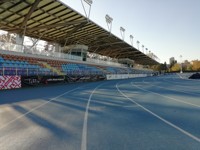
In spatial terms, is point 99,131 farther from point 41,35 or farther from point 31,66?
point 41,35

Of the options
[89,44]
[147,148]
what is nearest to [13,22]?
[89,44]

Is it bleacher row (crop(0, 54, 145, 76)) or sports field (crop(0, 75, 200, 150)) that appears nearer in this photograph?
sports field (crop(0, 75, 200, 150))

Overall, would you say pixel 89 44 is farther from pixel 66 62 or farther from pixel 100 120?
pixel 100 120

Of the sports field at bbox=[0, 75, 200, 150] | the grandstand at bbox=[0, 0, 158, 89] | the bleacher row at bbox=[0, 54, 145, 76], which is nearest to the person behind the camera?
the sports field at bbox=[0, 75, 200, 150]

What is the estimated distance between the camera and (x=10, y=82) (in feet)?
63.7

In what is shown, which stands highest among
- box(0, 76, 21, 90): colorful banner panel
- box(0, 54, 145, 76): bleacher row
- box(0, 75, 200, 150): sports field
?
box(0, 54, 145, 76): bleacher row

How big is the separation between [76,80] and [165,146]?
1187 inches

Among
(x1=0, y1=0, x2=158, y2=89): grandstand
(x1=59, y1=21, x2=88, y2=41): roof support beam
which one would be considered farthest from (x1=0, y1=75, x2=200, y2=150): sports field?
(x1=59, y1=21, x2=88, y2=41): roof support beam

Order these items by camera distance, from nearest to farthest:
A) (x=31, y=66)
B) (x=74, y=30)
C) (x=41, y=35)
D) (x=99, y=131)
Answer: (x=99, y=131)
(x=31, y=66)
(x=74, y=30)
(x=41, y=35)

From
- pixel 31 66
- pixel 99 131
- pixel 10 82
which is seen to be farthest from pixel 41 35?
pixel 99 131

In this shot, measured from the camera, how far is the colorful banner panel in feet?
60.7

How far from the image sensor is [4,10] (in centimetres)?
2389

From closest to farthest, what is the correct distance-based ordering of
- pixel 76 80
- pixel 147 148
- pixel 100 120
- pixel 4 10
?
1. pixel 147 148
2. pixel 100 120
3. pixel 4 10
4. pixel 76 80

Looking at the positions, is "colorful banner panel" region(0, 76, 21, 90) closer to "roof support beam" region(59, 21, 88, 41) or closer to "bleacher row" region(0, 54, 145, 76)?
"bleacher row" region(0, 54, 145, 76)
